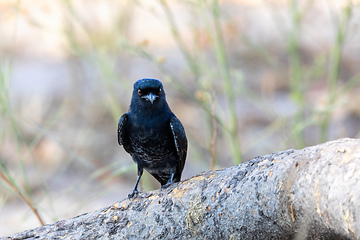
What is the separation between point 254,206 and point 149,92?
180 cm

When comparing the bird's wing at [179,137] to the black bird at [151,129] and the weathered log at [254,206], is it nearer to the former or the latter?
the black bird at [151,129]

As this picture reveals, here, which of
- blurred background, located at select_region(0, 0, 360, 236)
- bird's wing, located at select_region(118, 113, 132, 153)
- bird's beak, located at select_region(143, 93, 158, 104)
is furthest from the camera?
blurred background, located at select_region(0, 0, 360, 236)

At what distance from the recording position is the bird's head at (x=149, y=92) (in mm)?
3543

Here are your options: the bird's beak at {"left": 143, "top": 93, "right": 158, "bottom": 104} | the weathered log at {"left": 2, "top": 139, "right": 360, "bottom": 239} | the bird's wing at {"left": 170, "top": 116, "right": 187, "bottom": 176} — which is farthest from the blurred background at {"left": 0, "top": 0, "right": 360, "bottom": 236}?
the weathered log at {"left": 2, "top": 139, "right": 360, "bottom": 239}

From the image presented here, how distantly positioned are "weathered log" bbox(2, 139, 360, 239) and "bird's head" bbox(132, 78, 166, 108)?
45.2 inches

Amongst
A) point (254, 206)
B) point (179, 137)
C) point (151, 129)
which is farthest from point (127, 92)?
point (254, 206)

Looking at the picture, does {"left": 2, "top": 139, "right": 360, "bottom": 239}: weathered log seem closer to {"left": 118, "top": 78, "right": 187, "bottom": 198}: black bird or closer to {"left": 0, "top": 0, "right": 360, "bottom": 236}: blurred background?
{"left": 118, "top": 78, "right": 187, "bottom": 198}: black bird

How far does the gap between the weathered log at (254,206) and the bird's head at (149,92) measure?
1148 mm

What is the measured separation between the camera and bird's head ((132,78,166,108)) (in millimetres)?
3543

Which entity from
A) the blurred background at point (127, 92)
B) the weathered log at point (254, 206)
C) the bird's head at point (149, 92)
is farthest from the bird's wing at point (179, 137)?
the blurred background at point (127, 92)

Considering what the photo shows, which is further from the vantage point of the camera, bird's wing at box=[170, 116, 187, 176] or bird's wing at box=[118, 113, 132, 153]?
bird's wing at box=[118, 113, 132, 153]

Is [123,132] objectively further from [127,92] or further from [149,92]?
[127,92]

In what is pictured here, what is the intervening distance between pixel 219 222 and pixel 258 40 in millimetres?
8070

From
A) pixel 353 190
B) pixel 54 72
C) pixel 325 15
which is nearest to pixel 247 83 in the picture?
pixel 325 15
